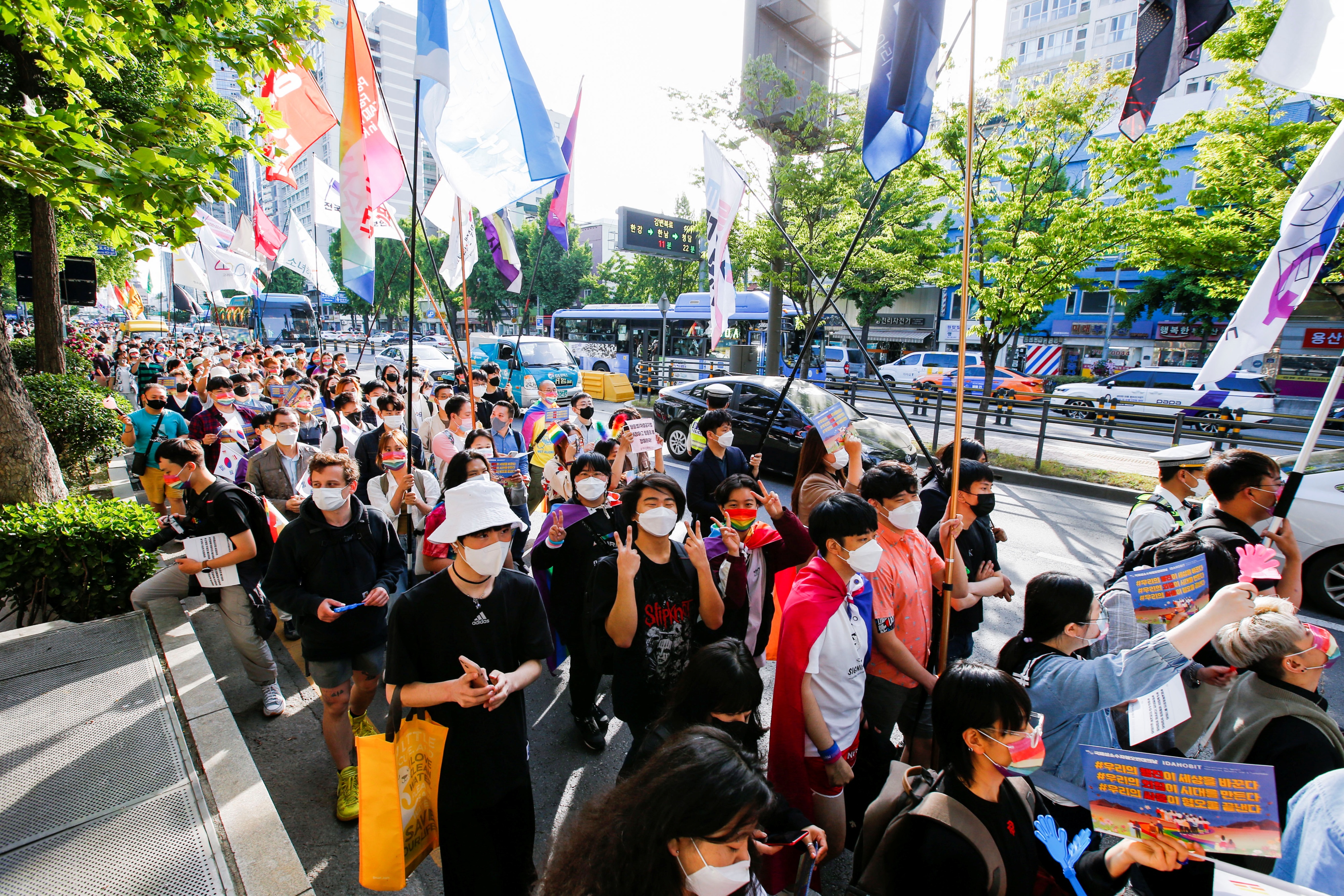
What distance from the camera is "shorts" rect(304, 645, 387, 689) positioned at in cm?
317

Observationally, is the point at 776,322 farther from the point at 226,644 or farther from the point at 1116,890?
the point at 1116,890

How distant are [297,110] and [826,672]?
27.2 ft

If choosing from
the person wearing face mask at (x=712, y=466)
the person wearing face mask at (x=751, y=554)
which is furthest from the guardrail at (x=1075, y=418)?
the person wearing face mask at (x=751, y=554)

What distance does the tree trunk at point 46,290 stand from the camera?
972 cm

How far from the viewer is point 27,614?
414 cm

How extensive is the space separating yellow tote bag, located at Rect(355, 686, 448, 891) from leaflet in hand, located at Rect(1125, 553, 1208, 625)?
282 centimetres

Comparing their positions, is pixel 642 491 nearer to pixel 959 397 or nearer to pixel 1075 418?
pixel 959 397

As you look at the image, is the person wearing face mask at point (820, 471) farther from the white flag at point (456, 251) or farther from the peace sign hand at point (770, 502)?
the white flag at point (456, 251)

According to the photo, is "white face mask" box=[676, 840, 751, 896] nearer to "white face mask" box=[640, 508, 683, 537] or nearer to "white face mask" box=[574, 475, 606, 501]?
"white face mask" box=[640, 508, 683, 537]

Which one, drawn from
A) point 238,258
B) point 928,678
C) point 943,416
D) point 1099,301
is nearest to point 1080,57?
point 1099,301

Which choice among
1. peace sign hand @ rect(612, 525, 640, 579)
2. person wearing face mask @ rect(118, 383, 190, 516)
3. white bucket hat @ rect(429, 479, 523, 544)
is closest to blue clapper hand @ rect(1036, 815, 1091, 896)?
peace sign hand @ rect(612, 525, 640, 579)

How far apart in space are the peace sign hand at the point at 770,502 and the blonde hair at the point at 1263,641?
186 centimetres

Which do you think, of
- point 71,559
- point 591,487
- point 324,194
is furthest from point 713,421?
point 324,194

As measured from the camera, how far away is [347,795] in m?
3.09
